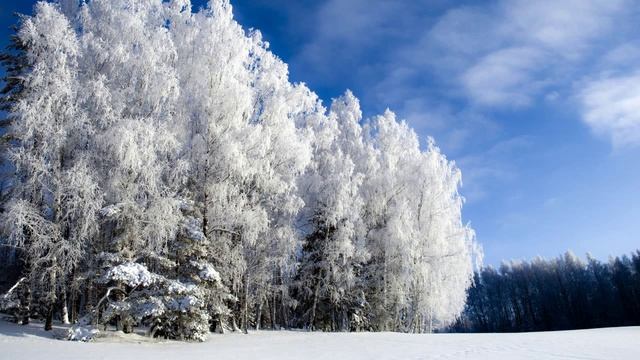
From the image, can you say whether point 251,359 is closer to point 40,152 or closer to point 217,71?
point 40,152

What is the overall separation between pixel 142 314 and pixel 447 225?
20123 mm

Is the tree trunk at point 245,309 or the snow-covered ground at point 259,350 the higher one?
the tree trunk at point 245,309

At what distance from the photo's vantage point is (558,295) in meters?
75.7

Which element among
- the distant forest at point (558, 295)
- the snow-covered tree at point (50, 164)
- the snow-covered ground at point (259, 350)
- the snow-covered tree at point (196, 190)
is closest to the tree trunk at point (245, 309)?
the snow-covered tree at point (196, 190)

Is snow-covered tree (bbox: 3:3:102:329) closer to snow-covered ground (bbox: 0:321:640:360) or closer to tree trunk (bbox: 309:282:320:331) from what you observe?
snow-covered ground (bbox: 0:321:640:360)

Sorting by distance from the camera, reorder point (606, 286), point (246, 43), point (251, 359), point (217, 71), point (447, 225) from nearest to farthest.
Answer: point (251, 359)
point (217, 71)
point (246, 43)
point (447, 225)
point (606, 286)

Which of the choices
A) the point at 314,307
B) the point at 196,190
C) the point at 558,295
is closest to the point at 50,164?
the point at 196,190

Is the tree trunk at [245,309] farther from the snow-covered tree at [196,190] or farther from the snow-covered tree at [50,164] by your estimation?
the snow-covered tree at [50,164]

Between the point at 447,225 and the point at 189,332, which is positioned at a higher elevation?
the point at 447,225

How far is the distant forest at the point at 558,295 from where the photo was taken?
2620 inches

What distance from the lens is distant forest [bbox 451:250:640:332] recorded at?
66.5 m

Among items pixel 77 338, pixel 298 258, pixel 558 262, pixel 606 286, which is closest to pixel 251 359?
pixel 77 338

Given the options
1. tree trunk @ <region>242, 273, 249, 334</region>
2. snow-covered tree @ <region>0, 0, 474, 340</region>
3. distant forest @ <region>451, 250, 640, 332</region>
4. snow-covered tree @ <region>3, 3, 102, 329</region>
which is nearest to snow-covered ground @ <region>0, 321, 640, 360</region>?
snow-covered tree @ <region>0, 0, 474, 340</region>

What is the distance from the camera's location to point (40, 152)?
1446cm
